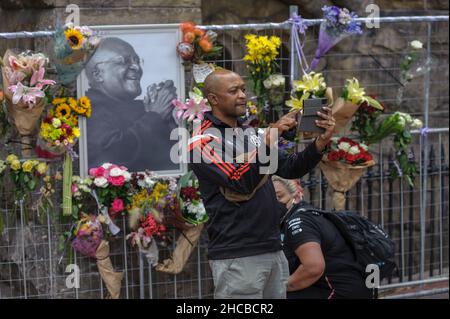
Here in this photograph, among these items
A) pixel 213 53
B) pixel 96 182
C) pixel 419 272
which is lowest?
pixel 419 272

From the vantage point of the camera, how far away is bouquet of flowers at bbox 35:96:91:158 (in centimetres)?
633

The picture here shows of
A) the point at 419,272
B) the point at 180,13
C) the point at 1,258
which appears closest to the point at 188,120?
the point at 180,13

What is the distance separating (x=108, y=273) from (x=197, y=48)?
1.69m

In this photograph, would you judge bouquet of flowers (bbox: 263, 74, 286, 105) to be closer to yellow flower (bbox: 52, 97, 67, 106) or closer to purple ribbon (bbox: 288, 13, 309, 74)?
purple ribbon (bbox: 288, 13, 309, 74)

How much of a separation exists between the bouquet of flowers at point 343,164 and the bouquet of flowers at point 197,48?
42.7 inches

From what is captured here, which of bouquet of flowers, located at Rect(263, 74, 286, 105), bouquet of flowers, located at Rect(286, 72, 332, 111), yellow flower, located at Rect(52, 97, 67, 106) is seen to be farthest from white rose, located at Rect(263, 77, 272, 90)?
yellow flower, located at Rect(52, 97, 67, 106)

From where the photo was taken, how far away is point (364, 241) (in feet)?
18.7

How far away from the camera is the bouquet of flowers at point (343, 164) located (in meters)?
6.98

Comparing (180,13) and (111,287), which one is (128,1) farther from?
(111,287)

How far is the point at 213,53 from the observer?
6.79m

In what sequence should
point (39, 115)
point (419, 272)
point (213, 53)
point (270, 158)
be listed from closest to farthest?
point (270, 158) < point (39, 115) < point (213, 53) < point (419, 272)

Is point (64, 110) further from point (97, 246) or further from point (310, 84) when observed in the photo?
point (310, 84)

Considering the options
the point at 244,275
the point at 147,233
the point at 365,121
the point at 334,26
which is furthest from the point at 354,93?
the point at 244,275

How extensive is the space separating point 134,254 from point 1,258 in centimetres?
95
